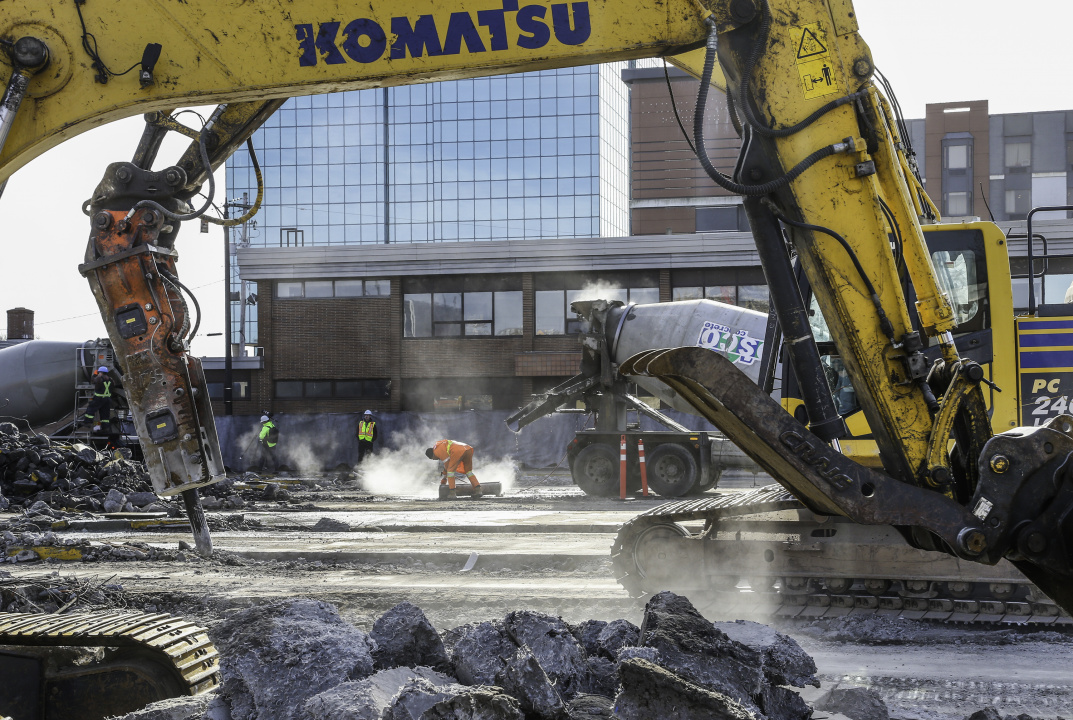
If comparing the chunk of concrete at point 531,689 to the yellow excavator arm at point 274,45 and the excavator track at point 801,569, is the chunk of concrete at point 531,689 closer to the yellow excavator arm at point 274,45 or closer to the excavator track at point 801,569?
the yellow excavator arm at point 274,45

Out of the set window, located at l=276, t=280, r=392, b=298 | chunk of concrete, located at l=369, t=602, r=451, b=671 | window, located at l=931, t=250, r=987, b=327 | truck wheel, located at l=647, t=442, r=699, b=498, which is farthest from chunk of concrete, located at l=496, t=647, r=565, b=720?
window, located at l=276, t=280, r=392, b=298

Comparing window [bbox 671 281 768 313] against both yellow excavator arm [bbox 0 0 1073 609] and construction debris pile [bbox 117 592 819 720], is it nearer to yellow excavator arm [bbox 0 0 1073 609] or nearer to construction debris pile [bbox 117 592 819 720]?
yellow excavator arm [bbox 0 0 1073 609]

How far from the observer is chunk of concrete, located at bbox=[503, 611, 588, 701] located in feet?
13.5

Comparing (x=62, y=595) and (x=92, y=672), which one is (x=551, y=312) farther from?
(x=92, y=672)

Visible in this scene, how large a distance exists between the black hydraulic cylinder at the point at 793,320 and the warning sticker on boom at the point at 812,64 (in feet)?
1.80

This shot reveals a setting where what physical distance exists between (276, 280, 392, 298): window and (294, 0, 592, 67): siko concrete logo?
29743mm

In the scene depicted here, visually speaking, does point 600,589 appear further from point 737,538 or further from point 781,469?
point 781,469

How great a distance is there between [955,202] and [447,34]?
6725 cm

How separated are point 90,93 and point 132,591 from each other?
4.62m

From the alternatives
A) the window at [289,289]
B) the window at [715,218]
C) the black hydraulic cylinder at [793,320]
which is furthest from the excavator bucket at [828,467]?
the window at [715,218]

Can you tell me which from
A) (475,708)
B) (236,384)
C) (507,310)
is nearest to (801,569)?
(475,708)

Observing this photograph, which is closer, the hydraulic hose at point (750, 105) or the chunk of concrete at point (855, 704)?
the hydraulic hose at point (750, 105)

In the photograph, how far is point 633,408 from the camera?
18.8 meters

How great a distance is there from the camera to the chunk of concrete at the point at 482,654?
3.97m
